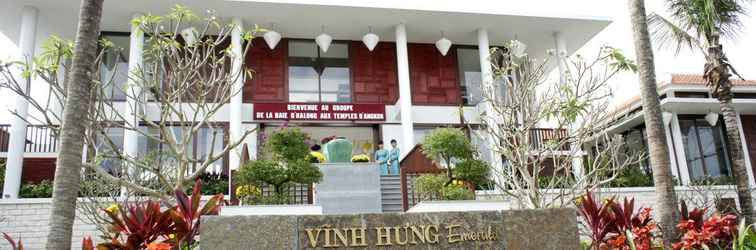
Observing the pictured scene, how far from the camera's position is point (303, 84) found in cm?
1803

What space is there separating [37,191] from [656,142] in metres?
12.1

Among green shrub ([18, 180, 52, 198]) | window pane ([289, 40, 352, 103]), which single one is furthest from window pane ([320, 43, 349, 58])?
green shrub ([18, 180, 52, 198])

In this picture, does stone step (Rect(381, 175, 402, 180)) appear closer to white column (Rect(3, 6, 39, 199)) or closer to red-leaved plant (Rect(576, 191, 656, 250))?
red-leaved plant (Rect(576, 191, 656, 250))

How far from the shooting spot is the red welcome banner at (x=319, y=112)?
16.4m

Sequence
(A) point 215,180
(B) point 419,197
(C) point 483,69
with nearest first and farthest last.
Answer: (B) point 419,197 < (A) point 215,180 < (C) point 483,69

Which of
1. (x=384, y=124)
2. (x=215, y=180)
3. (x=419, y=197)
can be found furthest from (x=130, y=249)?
(x=384, y=124)

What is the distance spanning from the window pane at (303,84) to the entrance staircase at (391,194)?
555cm

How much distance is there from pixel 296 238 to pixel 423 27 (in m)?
12.6

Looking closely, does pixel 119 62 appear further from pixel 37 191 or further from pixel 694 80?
pixel 694 80

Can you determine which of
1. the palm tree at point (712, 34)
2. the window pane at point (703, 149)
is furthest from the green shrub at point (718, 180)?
the palm tree at point (712, 34)

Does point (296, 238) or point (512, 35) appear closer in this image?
point (296, 238)

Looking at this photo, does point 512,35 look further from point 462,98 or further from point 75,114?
point 75,114

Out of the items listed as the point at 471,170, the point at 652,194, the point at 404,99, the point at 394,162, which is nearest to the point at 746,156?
the point at 652,194

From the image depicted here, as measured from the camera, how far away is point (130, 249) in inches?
218
